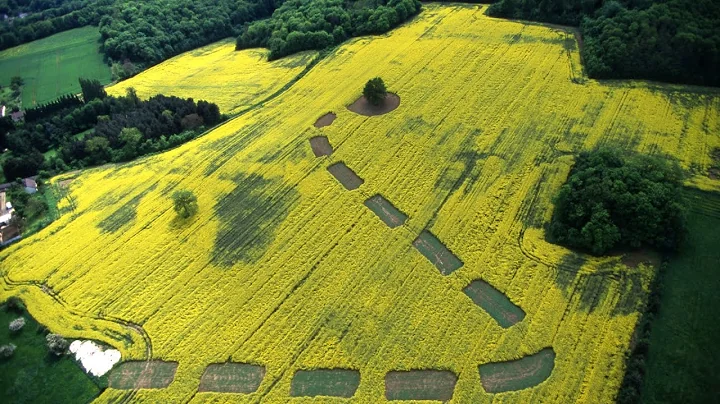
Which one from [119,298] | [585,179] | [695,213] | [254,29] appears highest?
[254,29]

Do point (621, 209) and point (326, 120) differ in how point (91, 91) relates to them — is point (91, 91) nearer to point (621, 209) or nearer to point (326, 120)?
point (326, 120)

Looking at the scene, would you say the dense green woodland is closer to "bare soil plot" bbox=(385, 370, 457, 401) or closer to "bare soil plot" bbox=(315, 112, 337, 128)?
"bare soil plot" bbox=(315, 112, 337, 128)

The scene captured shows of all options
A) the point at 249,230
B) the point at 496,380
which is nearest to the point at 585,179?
the point at 496,380

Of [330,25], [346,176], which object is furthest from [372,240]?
[330,25]

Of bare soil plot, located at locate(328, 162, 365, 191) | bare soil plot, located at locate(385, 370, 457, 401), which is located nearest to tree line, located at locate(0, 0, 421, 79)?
bare soil plot, located at locate(328, 162, 365, 191)

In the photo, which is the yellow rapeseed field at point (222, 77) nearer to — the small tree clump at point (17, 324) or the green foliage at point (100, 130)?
the green foliage at point (100, 130)

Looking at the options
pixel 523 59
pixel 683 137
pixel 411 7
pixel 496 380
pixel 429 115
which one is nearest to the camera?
pixel 496 380

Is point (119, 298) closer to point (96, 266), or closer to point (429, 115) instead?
point (96, 266)

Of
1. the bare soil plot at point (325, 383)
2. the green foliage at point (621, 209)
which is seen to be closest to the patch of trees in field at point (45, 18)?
the bare soil plot at point (325, 383)
